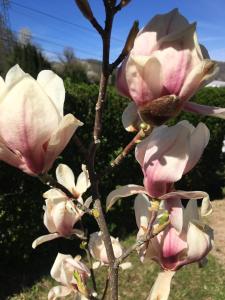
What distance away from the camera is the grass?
12.7 feet

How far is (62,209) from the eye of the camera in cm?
111

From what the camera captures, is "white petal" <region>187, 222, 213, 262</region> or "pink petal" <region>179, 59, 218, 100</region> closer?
"pink petal" <region>179, 59, 218, 100</region>

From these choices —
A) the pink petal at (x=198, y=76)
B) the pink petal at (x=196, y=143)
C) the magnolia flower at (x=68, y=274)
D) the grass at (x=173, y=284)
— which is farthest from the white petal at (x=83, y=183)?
the grass at (x=173, y=284)

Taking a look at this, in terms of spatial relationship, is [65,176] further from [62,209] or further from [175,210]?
[175,210]

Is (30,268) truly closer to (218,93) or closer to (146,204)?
(146,204)

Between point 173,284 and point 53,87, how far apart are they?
375 cm

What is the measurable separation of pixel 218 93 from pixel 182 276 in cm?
387

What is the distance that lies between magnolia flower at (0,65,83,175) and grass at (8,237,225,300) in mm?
3381

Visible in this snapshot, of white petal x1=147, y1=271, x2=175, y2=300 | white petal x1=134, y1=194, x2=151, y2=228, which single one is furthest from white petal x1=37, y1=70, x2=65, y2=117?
white petal x1=147, y1=271, x2=175, y2=300

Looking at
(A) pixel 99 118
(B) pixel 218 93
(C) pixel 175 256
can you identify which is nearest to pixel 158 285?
(C) pixel 175 256

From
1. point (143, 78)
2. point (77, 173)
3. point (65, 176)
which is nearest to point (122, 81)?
point (143, 78)

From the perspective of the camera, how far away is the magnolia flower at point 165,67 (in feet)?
2.08

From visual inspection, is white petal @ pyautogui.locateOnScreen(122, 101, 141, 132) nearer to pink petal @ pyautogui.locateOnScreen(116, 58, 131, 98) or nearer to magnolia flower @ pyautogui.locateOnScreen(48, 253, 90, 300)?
pink petal @ pyautogui.locateOnScreen(116, 58, 131, 98)

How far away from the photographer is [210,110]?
72 centimetres
